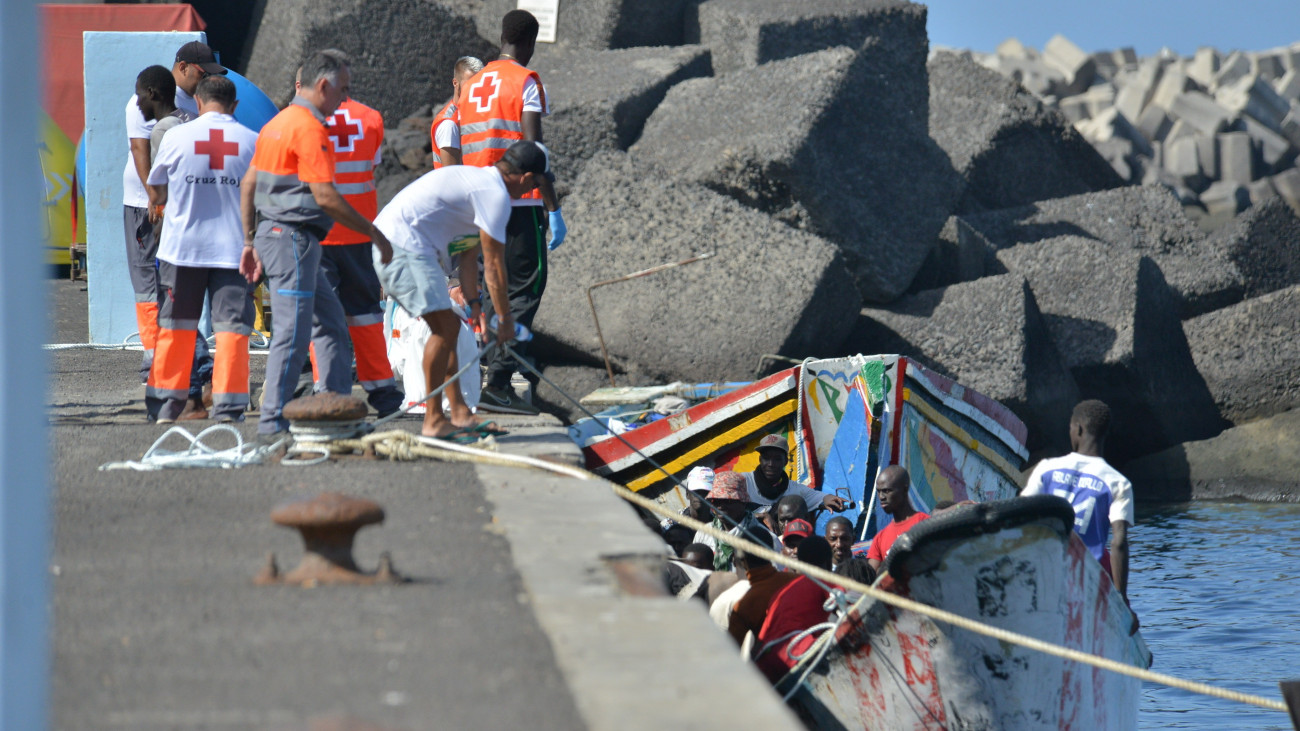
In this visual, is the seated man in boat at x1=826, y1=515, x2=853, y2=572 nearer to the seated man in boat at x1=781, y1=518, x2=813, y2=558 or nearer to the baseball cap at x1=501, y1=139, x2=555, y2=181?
the seated man in boat at x1=781, y1=518, x2=813, y2=558

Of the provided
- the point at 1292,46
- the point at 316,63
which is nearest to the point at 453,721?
the point at 316,63

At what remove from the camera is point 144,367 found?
8.27 meters

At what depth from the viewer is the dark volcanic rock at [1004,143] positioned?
53.6ft

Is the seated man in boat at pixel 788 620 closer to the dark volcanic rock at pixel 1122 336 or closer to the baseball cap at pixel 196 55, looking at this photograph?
the baseball cap at pixel 196 55

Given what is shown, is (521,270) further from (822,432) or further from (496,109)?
(822,432)

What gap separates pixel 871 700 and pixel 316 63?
372cm

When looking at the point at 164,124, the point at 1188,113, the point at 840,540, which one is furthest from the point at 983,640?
the point at 1188,113

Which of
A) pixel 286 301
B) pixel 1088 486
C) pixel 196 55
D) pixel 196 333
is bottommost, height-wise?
pixel 1088 486

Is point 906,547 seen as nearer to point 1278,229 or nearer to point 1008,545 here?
point 1008,545

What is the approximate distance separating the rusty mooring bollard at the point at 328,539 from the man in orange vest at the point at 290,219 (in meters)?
2.43

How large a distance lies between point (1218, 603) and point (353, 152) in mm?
7733

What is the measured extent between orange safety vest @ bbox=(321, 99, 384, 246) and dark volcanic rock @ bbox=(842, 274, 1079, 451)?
5731 mm

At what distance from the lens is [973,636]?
566cm

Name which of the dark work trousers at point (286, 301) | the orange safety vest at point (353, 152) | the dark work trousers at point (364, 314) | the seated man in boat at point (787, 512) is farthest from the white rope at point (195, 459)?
the seated man in boat at point (787, 512)
